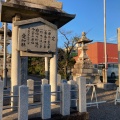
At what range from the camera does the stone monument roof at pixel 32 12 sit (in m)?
5.69

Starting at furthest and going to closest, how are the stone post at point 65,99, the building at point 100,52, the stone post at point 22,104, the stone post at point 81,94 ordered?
the building at point 100,52
the stone post at point 81,94
the stone post at point 65,99
the stone post at point 22,104

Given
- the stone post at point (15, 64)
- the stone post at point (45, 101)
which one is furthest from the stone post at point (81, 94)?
the stone post at point (15, 64)

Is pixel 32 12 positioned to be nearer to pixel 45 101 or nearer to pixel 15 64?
pixel 15 64

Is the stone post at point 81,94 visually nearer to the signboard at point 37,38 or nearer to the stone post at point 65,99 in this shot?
the stone post at point 65,99

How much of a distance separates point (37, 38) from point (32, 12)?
2.79 feet

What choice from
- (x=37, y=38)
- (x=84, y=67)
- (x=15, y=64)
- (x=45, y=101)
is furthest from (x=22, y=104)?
(x=84, y=67)

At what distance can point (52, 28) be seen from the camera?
20.6 feet

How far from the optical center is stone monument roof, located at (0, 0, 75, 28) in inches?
224

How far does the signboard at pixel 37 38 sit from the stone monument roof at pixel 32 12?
40 centimetres

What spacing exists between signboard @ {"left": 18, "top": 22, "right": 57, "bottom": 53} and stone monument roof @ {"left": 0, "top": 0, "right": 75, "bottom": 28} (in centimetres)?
40

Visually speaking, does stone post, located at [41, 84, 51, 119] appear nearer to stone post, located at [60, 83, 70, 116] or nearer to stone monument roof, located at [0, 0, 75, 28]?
stone post, located at [60, 83, 70, 116]

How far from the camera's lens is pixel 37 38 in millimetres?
5992

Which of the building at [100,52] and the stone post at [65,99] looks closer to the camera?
the stone post at [65,99]

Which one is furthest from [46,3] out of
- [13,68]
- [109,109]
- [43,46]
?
[109,109]
